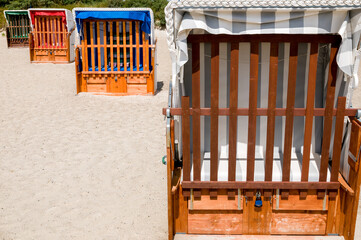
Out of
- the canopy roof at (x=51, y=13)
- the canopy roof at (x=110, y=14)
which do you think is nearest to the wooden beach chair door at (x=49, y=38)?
the canopy roof at (x=51, y=13)

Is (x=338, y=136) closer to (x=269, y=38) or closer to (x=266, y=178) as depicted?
(x=266, y=178)

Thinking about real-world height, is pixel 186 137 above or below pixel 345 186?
above

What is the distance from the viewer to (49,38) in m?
15.3

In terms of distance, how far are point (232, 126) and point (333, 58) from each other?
105 cm

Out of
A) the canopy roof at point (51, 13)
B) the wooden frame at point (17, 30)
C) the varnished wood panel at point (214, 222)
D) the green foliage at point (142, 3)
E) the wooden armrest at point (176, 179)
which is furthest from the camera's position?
the green foliage at point (142, 3)

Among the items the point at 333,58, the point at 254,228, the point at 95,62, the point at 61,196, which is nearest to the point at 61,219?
the point at 61,196

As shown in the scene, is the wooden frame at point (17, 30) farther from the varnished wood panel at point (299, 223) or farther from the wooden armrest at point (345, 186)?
the wooden armrest at point (345, 186)

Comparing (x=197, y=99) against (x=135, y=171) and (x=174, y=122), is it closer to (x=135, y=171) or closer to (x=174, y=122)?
(x=174, y=122)

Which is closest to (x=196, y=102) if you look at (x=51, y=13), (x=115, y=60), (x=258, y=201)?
(x=258, y=201)

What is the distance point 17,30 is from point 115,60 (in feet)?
37.1

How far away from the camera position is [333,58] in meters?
3.46

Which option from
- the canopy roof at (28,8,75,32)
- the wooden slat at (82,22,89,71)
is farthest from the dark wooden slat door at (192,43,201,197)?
the canopy roof at (28,8,75,32)

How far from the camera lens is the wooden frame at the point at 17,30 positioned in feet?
61.6

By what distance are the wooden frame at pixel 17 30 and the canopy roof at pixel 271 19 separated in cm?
1733
